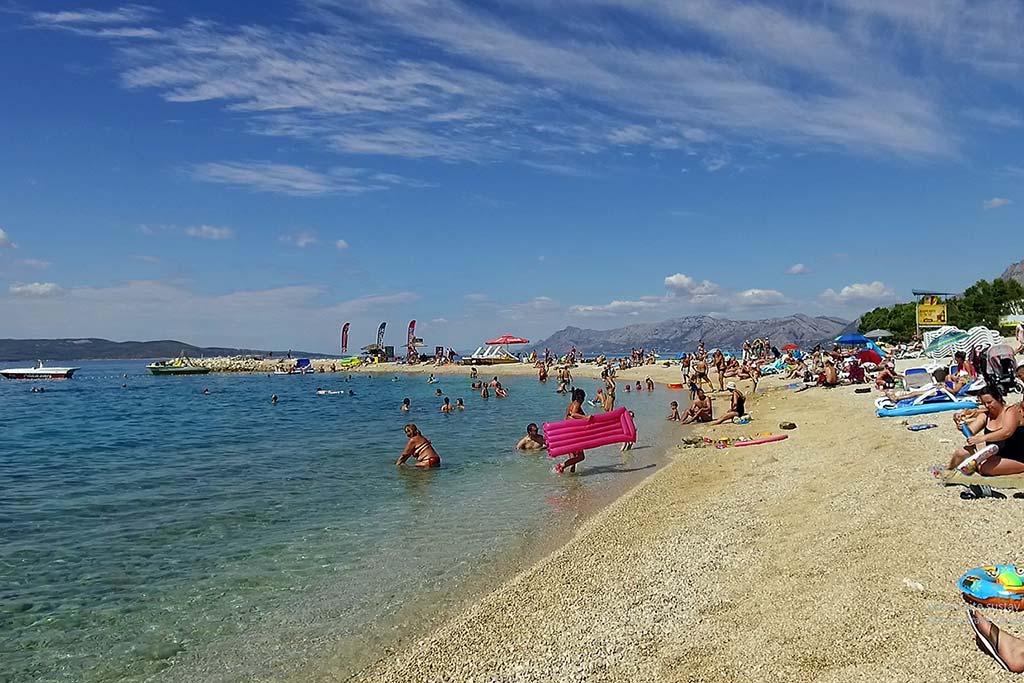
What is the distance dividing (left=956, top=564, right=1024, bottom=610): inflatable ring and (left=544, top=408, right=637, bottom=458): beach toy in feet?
30.2

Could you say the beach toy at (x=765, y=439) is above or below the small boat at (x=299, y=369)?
below

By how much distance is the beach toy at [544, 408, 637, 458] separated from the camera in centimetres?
1370

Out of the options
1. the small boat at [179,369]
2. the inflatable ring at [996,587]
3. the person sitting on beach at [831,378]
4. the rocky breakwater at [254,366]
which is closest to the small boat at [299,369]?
the rocky breakwater at [254,366]

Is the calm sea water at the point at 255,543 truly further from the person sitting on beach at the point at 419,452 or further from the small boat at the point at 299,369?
the small boat at the point at 299,369

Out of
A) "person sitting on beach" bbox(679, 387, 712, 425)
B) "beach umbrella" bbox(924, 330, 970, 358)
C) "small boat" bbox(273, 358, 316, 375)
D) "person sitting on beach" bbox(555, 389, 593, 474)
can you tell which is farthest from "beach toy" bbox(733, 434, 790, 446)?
"small boat" bbox(273, 358, 316, 375)

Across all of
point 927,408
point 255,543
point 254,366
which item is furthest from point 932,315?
point 254,366

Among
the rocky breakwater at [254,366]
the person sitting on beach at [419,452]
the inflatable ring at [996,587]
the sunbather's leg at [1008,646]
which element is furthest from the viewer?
the rocky breakwater at [254,366]

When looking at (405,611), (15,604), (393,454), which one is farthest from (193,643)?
(393,454)

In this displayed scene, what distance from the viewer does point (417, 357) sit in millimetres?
76062

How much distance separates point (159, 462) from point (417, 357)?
2314 inches

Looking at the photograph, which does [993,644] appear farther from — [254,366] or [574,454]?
[254,366]

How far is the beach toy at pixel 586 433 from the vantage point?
1370 cm

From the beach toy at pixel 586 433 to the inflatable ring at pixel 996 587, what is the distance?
30.2ft

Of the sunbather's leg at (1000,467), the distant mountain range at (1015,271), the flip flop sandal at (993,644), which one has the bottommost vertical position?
the flip flop sandal at (993,644)
